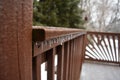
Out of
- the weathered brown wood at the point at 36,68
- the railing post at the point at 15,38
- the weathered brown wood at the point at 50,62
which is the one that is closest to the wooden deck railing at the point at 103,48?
the weathered brown wood at the point at 50,62

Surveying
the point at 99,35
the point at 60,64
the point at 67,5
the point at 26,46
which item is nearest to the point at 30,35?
the point at 26,46

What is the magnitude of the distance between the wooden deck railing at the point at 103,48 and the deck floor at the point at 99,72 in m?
0.28

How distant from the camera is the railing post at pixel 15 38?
1.29ft

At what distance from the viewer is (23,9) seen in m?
0.44

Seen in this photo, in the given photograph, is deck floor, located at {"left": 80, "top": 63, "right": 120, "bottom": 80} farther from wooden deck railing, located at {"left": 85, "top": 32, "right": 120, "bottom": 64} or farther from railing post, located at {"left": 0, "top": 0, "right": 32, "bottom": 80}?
railing post, located at {"left": 0, "top": 0, "right": 32, "bottom": 80}

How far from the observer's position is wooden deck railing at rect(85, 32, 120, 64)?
4.80 meters

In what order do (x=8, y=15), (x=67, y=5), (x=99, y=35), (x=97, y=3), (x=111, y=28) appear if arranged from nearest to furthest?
(x=8, y=15) → (x=99, y=35) → (x=67, y=5) → (x=97, y=3) → (x=111, y=28)

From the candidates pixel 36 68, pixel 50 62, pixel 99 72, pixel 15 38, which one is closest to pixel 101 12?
pixel 99 72

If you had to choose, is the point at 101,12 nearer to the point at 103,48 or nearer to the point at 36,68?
the point at 103,48

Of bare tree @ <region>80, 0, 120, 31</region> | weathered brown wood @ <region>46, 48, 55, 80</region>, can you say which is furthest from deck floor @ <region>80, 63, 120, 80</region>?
bare tree @ <region>80, 0, 120, 31</region>

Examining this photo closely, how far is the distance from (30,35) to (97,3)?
964 cm

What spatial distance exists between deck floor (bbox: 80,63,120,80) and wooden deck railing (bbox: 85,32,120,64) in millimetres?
279

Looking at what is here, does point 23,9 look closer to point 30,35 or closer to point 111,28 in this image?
point 30,35

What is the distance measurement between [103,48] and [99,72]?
122cm
